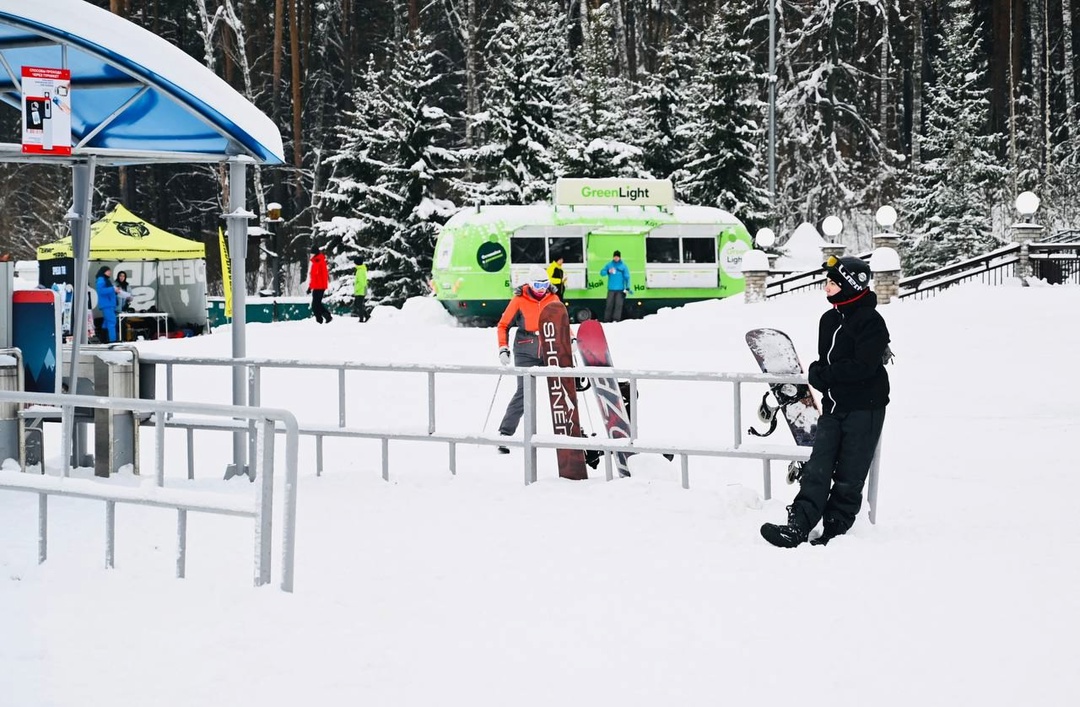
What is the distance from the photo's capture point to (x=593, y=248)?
30.3m

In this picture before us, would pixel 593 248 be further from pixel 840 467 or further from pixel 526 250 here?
pixel 840 467

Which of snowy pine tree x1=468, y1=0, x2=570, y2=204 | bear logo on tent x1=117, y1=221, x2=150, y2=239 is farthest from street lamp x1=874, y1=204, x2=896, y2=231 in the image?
bear logo on tent x1=117, y1=221, x2=150, y2=239

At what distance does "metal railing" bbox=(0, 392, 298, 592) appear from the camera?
6.22 meters

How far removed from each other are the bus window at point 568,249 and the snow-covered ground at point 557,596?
18101 millimetres

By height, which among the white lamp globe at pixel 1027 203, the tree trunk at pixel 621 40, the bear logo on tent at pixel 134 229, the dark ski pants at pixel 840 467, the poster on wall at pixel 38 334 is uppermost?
the tree trunk at pixel 621 40

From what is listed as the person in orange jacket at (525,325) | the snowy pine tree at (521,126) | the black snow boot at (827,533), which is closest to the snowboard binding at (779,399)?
the black snow boot at (827,533)

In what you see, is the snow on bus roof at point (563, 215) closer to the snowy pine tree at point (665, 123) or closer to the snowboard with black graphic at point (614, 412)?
the snowy pine tree at point (665, 123)

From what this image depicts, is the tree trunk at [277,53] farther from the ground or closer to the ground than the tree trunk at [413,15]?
closer to the ground

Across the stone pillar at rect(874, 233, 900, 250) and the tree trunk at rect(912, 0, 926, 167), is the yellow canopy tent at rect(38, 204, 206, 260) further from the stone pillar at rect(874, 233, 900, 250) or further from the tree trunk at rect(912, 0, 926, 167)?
the tree trunk at rect(912, 0, 926, 167)

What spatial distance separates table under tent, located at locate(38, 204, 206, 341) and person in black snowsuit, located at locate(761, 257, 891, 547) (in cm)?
2103

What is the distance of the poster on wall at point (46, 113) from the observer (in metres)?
8.73

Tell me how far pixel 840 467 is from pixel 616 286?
69.6 ft

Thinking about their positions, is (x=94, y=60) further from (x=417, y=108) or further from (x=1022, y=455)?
(x=417, y=108)

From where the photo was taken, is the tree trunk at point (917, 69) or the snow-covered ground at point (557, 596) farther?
the tree trunk at point (917, 69)
